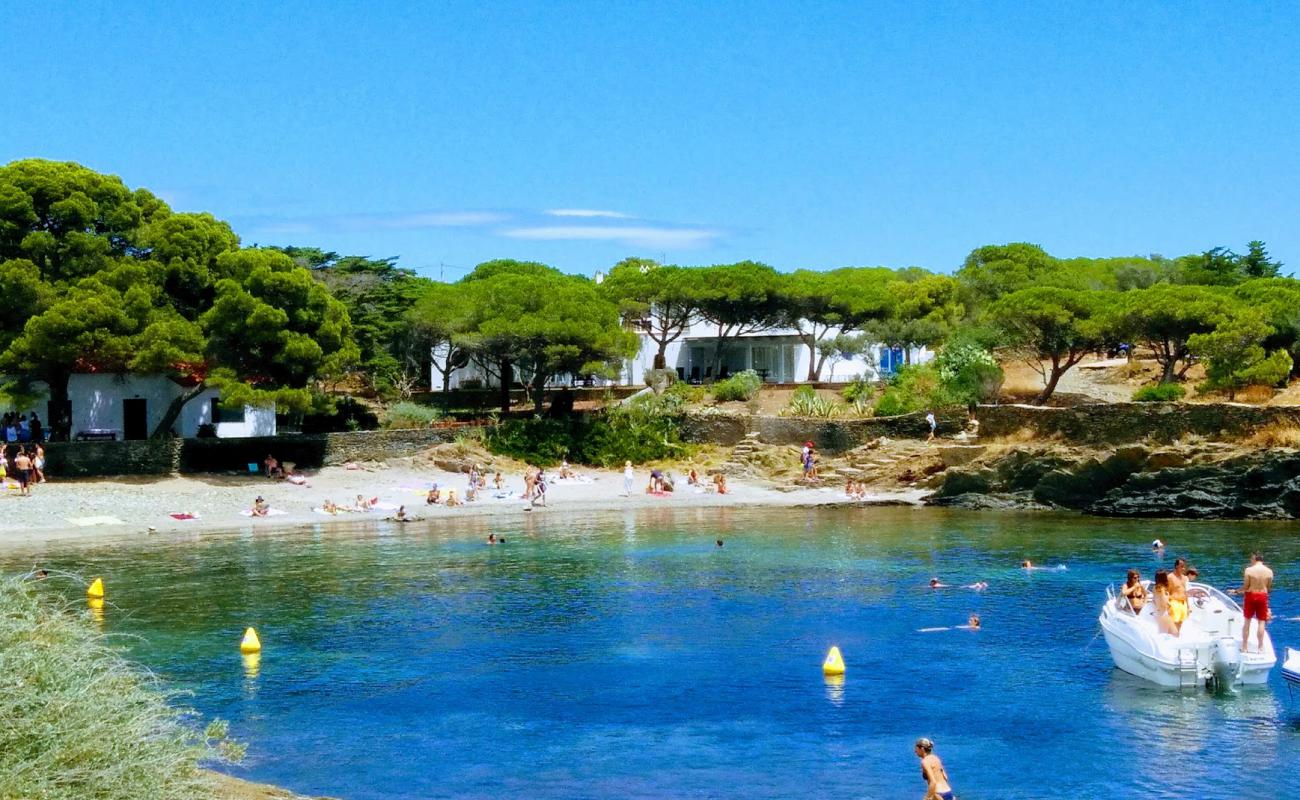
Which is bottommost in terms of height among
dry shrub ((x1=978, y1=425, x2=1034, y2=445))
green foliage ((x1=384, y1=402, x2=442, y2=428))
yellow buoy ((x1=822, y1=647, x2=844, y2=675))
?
yellow buoy ((x1=822, y1=647, x2=844, y2=675))

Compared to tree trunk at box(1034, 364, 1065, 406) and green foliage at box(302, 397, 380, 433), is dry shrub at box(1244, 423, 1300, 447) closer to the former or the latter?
tree trunk at box(1034, 364, 1065, 406)

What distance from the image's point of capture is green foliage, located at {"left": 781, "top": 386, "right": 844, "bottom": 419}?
6419 centimetres

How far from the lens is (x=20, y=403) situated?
5072 cm

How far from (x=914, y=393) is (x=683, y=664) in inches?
1543

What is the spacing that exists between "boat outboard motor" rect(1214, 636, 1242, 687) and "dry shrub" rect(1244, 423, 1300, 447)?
27.4 m

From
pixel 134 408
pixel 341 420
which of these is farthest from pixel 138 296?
pixel 341 420

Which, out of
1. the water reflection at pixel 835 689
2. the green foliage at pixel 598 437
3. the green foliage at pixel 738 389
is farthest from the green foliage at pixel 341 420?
the water reflection at pixel 835 689

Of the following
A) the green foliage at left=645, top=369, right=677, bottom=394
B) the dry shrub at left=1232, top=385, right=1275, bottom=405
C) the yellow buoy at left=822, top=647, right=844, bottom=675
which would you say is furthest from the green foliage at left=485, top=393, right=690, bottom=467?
the yellow buoy at left=822, top=647, right=844, bottom=675

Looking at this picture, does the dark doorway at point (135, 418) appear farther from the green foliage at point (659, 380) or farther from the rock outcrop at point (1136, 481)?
the rock outcrop at point (1136, 481)

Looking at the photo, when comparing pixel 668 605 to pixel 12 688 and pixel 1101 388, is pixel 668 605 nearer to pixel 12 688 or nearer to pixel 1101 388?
pixel 12 688

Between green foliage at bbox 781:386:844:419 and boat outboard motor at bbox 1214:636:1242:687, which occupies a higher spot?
green foliage at bbox 781:386:844:419

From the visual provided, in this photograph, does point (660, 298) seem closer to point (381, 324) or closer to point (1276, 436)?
point (381, 324)

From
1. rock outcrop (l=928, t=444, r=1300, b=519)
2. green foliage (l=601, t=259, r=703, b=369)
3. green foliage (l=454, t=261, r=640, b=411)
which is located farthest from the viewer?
green foliage (l=601, t=259, r=703, b=369)

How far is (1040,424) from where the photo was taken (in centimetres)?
5619
